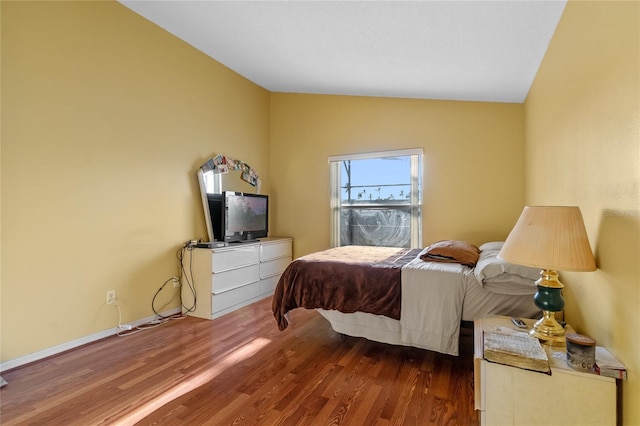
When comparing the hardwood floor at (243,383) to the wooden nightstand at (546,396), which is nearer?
the wooden nightstand at (546,396)

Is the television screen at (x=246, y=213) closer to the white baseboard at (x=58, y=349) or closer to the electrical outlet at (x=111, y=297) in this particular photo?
the electrical outlet at (x=111, y=297)

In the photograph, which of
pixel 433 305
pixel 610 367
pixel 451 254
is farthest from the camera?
pixel 451 254

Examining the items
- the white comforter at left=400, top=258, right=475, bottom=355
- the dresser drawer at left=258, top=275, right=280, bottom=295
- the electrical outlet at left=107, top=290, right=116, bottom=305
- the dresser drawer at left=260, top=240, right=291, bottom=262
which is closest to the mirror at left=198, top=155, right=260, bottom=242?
the dresser drawer at left=260, top=240, right=291, bottom=262

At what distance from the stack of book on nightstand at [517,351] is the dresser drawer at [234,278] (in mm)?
2561

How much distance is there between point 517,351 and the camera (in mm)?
1306

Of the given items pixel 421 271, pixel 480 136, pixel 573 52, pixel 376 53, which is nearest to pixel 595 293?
pixel 421 271

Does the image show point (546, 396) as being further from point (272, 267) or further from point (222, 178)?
point (222, 178)

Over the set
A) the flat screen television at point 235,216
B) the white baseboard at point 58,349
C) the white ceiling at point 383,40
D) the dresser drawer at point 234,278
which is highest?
the white ceiling at point 383,40

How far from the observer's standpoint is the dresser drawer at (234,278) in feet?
10.6

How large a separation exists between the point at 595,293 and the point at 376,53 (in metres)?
2.35

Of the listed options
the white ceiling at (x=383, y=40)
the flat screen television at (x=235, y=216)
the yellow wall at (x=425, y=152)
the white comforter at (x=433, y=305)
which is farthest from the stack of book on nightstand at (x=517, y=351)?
the flat screen television at (x=235, y=216)

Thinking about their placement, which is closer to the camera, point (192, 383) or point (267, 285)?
point (192, 383)

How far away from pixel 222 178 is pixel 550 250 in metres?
3.38

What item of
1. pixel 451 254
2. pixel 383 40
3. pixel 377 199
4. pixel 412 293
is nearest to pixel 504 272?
pixel 451 254
